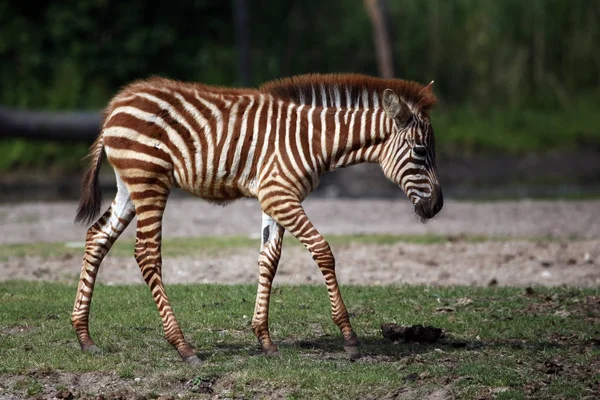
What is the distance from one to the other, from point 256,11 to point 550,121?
8458 millimetres

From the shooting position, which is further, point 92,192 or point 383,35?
point 383,35

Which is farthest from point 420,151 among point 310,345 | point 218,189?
point 310,345

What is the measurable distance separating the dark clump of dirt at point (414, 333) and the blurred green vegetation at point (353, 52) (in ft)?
56.6

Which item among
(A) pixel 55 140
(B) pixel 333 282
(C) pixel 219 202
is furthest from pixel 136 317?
(A) pixel 55 140

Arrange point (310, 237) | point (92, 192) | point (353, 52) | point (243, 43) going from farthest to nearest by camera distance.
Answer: point (353, 52)
point (243, 43)
point (92, 192)
point (310, 237)

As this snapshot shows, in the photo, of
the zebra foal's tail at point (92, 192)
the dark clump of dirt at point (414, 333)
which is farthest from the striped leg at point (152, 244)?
the dark clump of dirt at point (414, 333)

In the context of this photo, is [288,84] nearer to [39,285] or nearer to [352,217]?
[39,285]

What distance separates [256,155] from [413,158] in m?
1.21

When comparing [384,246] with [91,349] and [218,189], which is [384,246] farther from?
[91,349]

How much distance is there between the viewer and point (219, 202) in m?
8.04

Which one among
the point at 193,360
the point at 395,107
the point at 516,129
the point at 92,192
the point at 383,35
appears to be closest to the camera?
the point at 193,360

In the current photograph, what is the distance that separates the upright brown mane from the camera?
797 cm

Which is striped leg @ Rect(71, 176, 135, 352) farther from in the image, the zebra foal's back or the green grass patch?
the green grass patch

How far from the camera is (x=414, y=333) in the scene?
317 inches
